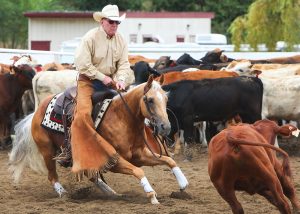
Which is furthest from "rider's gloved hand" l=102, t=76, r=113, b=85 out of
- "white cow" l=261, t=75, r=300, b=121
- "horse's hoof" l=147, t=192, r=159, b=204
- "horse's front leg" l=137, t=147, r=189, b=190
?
"white cow" l=261, t=75, r=300, b=121

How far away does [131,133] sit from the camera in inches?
356

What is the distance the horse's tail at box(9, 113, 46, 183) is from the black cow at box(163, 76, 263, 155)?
12.0ft

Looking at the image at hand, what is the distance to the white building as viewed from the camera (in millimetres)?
35656

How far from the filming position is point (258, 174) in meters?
6.73

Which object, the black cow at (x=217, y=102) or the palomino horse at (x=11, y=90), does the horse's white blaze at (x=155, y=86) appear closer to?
the black cow at (x=217, y=102)

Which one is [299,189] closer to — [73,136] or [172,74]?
[73,136]

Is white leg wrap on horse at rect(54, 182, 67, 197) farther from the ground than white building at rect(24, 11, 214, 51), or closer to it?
closer to it

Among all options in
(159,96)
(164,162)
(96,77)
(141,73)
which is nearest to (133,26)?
(141,73)

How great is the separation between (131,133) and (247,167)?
98.4 inches

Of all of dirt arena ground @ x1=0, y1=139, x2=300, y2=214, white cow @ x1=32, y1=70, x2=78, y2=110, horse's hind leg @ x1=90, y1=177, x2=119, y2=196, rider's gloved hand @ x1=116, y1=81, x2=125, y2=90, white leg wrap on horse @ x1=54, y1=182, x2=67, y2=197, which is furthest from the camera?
white cow @ x1=32, y1=70, x2=78, y2=110

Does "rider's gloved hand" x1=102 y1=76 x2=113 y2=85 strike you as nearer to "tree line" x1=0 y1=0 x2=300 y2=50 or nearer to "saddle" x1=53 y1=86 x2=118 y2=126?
"saddle" x1=53 y1=86 x2=118 y2=126

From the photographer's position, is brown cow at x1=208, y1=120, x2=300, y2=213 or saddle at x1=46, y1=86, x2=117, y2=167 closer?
brown cow at x1=208, y1=120, x2=300, y2=213

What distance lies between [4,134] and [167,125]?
7.42 m

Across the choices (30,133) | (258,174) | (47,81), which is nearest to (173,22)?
(47,81)
